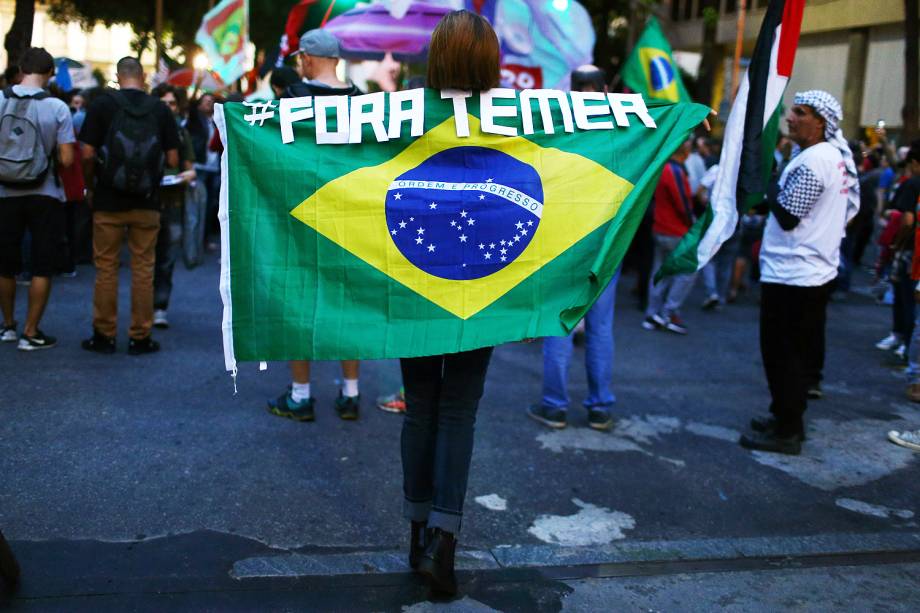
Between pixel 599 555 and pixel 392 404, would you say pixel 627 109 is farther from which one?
pixel 392 404

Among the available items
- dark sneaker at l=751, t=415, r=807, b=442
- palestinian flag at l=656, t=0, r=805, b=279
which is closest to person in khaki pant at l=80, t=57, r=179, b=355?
palestinian flag at l=656, t=0, r=805, b=279

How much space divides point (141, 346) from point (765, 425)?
419 centimetres

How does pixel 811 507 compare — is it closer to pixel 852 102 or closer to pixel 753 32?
pixel 852 102

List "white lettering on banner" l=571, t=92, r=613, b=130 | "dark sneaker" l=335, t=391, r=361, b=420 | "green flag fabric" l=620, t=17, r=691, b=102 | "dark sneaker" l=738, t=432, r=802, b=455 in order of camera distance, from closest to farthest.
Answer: "white lettering on banner" l=571, t=92, r=613, b=130 → "dark sneaker" l=738, t=432, r=802, b=455 → "dark sneaker" l=335, t=391, r=361, b=420 → "green flag fabric" l=620, t=17, r=691, b=102

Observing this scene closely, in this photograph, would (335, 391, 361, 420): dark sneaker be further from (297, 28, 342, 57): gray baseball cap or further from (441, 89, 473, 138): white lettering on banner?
(441, 89, 473, 138): white lettering on banner

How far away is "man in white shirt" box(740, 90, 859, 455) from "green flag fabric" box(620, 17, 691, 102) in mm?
4789

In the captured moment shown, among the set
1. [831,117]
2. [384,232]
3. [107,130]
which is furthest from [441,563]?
[107,130]

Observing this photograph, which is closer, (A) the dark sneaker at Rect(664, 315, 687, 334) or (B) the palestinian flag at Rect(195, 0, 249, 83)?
(A) the dark sneaker at Rect(664, 315, 687, 334)

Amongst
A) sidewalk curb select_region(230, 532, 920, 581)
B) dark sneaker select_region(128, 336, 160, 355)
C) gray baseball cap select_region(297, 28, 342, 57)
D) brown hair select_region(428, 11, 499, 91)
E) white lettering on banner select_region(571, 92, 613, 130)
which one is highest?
gray baseball cap select_region(297, 28, 342, 57)

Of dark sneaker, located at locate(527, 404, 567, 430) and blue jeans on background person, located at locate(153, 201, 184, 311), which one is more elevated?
blue jeans on background person, located at locate(153, 201, 184, 311)

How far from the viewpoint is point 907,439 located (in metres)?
5.52

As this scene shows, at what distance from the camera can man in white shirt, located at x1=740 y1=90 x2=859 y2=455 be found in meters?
4.99

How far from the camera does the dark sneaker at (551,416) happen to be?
18.1 ft

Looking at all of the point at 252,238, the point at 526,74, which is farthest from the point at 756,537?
the point at 526,74
